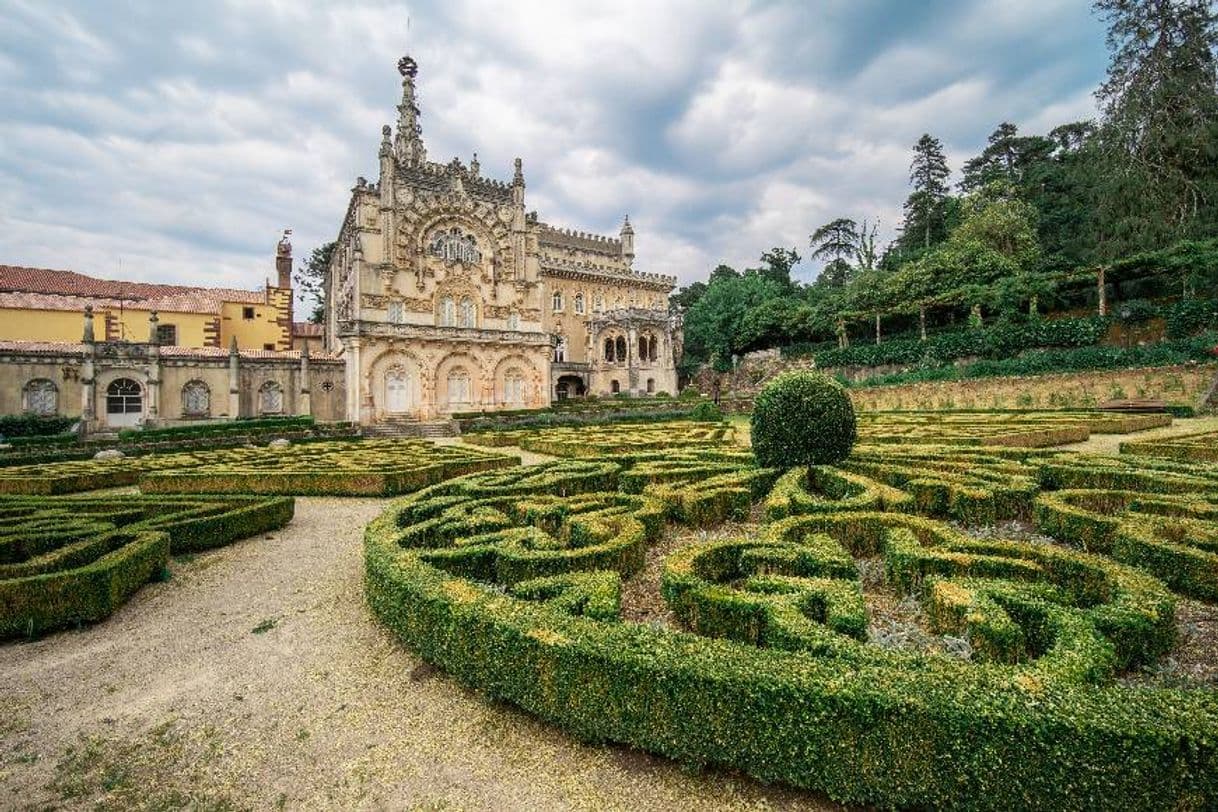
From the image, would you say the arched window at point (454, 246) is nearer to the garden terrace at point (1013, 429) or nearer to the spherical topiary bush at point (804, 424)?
the garden terrace at point (1013, 429)

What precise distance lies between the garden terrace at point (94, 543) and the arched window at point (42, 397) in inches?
937

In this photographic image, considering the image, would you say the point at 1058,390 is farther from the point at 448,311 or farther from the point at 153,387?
the point at 153,387

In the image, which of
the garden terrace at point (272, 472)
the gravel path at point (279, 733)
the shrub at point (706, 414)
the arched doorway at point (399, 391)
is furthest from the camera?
the arched doorway at point (399, 391)

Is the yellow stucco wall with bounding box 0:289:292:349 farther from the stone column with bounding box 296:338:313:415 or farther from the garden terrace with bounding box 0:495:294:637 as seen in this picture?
the garden terrace with bounding box 0:495:294:637

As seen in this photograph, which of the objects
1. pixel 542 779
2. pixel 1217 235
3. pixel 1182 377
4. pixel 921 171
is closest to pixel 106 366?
pixel 542 779

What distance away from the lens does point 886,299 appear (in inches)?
1476

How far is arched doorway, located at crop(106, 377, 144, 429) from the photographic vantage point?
27938 millimetres

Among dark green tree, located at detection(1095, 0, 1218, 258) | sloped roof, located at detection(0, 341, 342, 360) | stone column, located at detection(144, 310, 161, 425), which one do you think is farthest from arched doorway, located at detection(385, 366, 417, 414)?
dark green tree, located at detection(1095, 0, 1218, 258)

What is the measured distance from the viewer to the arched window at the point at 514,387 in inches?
1492

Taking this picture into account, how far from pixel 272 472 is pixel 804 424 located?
1141 centimetres

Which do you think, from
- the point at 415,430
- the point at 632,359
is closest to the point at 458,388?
the point at 415,430

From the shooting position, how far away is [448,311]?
126 feet

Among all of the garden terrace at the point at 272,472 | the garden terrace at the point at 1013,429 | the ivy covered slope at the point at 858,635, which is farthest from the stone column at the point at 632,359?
the ivy covered slope at the point at 858,635

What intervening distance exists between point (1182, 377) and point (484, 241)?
124ft
